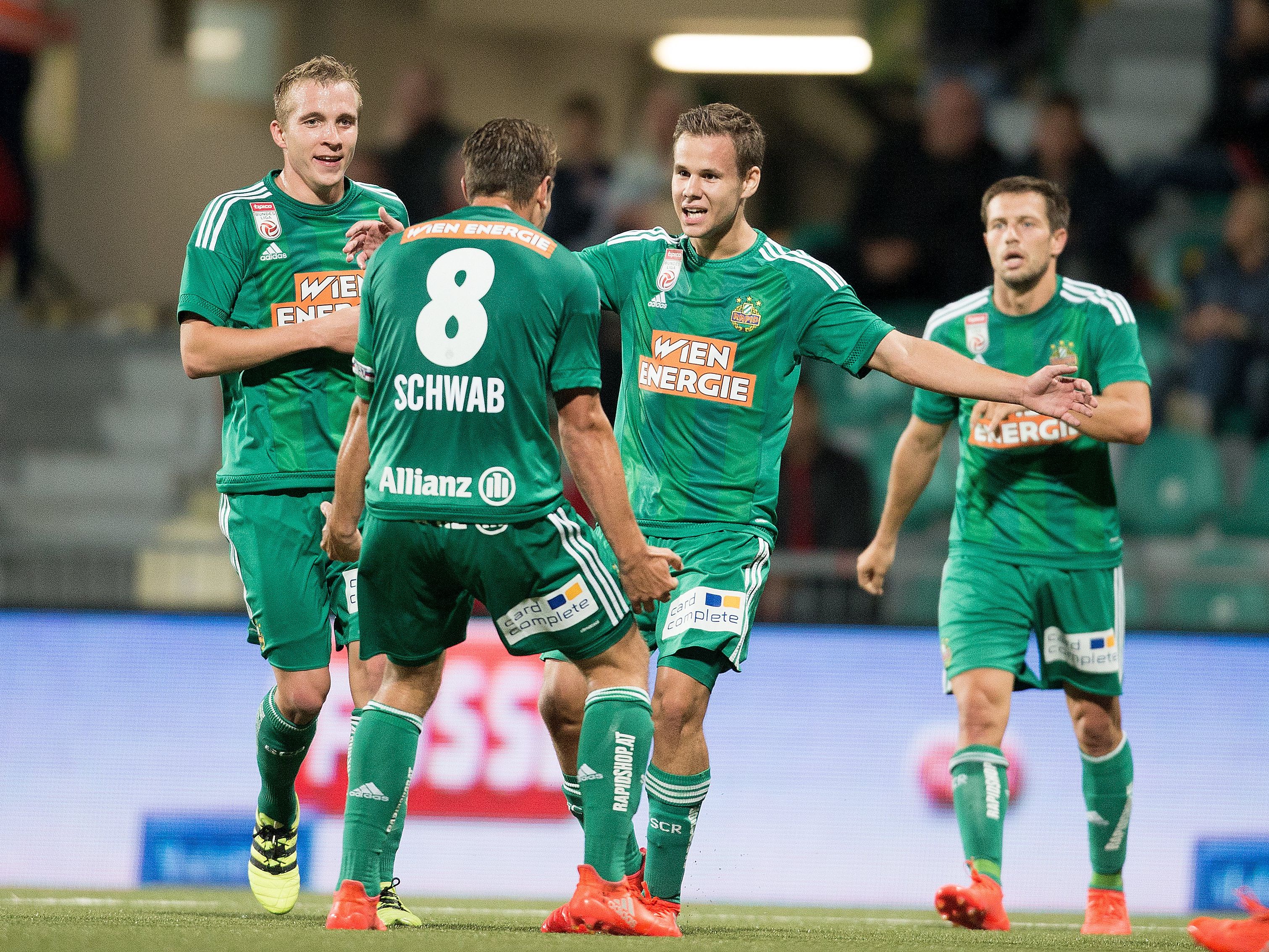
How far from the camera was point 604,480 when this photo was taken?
413 cm

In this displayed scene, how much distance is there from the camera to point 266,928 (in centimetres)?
437

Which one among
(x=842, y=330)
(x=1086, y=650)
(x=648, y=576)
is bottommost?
(x=1086, y=650)

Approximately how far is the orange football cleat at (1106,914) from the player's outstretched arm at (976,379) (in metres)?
1.89

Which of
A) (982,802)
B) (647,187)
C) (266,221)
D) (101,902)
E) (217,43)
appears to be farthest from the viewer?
(217,43)

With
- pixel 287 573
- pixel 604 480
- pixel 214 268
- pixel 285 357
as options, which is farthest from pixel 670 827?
pixel 214 268

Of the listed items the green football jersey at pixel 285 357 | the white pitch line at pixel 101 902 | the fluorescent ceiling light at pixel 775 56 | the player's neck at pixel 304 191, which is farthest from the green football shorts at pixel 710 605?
the fluorescent ceiling light at pixel 775 56

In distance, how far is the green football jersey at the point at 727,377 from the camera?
4883 millimetres

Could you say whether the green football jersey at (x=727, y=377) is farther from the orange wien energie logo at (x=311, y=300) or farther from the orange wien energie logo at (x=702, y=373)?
the orange wien energie logo at (x=311, y=300)

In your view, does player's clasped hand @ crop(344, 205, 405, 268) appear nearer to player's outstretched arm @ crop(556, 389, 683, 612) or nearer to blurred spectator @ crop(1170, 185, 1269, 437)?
player's outstretched arm @ crop(556, 389, 683, 612)

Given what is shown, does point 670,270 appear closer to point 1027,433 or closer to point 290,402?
point 290,402

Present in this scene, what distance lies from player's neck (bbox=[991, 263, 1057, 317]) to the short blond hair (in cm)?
234

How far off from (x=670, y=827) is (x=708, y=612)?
63cm

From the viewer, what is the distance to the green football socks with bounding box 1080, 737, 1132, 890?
226 inches

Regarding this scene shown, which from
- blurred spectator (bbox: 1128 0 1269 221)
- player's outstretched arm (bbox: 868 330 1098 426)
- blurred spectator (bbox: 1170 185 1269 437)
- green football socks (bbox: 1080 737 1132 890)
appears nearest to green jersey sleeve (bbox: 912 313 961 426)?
player's outstretched arm (bbox: 868 330 1098 426)
